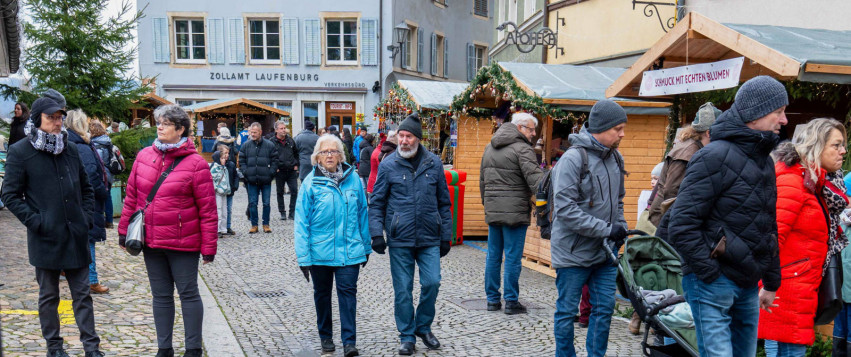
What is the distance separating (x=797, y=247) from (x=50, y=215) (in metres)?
4.81

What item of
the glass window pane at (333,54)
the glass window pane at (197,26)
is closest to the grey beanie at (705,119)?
the glass window pane at (333,54)

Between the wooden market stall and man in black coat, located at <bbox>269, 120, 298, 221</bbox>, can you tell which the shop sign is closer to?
the wooden market stall

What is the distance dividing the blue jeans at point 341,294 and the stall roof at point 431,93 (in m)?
7.89

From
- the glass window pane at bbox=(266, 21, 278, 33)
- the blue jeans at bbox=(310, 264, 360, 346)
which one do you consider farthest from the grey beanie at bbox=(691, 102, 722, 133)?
the glass window pane at bbox=(266, 21, 278, 33)

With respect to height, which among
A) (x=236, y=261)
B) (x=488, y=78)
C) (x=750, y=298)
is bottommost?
(x=236, y=261)

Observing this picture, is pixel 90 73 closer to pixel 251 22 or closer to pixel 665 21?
pixel 665 21

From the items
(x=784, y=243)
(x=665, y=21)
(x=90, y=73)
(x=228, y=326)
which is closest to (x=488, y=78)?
(x=665, y=21)

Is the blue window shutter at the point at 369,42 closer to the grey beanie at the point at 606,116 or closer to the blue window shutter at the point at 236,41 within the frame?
the blue window shutter at the point at 236,41

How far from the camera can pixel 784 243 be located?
401 centimetres

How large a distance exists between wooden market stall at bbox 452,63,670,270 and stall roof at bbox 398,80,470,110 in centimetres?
213

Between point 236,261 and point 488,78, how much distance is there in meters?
4.29

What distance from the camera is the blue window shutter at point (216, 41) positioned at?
2911cm

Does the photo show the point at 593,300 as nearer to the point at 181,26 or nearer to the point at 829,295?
the point at 829,295

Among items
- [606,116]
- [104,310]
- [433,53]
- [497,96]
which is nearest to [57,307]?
[104,310]
